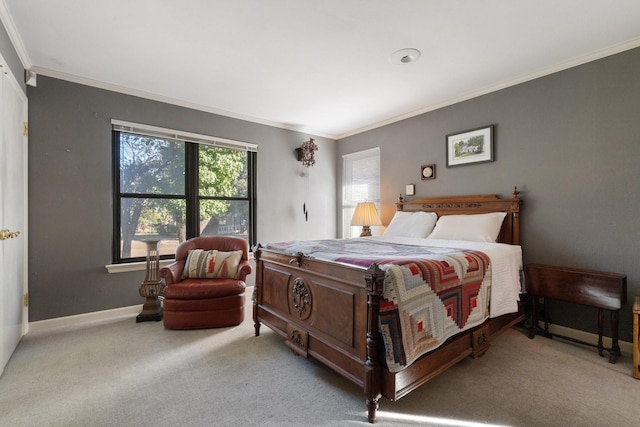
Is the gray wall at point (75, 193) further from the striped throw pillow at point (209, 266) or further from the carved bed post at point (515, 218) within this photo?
the carved bed post at point (515, 218)

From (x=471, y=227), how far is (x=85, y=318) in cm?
416

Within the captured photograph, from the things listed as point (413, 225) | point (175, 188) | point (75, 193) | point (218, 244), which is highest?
point (175, 188)

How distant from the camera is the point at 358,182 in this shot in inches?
194

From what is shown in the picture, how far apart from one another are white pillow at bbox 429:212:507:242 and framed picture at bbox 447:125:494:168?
0.70 m

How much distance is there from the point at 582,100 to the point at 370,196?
2.72 metres

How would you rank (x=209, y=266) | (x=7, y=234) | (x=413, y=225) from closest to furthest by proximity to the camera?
(x=7, y=234), (x=209, y=266), (x=413, y=225)

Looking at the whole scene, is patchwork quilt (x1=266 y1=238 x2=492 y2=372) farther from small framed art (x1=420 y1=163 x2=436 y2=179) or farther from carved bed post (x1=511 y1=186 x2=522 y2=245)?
small framed art (x1=420 y1=163 x2=436 y2=179)

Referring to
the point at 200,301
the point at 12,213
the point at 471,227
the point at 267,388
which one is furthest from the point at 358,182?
the point at 12,213

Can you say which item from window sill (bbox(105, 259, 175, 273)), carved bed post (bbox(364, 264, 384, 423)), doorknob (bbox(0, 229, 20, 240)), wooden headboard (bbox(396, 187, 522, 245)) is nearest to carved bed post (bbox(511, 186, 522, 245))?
wooden headboard (bbox(396, 187, 522, 245))

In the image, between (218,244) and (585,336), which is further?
(218,244)

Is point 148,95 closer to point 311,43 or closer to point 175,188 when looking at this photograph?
point 175,188

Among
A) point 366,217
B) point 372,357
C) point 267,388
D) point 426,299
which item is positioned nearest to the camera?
point 372,357

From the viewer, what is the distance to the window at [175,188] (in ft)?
11.0

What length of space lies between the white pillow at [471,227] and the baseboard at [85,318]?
352cm
